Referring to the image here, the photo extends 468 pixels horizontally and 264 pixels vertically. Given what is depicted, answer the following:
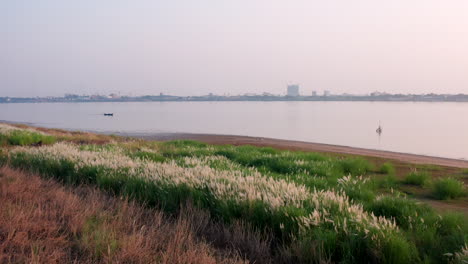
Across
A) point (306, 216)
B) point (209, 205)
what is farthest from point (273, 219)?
point (209, 205)

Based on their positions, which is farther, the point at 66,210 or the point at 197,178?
the point at 197,178

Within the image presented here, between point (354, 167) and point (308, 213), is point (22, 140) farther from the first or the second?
point (308, 213)

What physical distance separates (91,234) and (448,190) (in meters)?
7.84

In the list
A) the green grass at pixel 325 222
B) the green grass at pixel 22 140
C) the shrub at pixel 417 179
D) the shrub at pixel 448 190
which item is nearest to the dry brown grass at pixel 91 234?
the green grass at pixel 325 222

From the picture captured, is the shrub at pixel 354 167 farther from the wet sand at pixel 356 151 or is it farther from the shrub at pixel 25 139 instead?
the shrub at pixel 25 139

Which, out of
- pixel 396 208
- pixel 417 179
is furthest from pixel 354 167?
pixel 396 208

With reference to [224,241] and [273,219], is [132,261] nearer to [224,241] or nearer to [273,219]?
[224,241]

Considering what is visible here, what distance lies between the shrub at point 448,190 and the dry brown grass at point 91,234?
6190 mm

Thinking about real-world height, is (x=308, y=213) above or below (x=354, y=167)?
above

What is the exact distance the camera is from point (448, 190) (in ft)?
29.1

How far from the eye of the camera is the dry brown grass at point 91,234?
3.77 meters

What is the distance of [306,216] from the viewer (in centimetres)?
483

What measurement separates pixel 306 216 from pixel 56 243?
2817 millimetres

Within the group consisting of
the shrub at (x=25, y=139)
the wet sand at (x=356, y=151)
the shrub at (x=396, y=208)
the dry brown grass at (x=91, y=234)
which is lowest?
the wet sand at (x=356, y=151)
